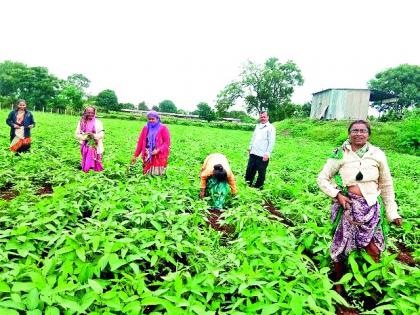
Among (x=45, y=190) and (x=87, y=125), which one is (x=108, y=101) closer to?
(x=87, y=125)

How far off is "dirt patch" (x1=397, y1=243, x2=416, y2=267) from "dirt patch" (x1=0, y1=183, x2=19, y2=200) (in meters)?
5.49

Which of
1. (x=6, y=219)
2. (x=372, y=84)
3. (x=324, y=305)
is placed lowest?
(x=324, y=305)

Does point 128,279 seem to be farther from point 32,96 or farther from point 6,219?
point 32,96

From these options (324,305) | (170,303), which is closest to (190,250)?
(170,303)

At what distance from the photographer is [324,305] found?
2943 mm

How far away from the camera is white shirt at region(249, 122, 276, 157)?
289 inches

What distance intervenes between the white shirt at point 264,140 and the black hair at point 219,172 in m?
1.68

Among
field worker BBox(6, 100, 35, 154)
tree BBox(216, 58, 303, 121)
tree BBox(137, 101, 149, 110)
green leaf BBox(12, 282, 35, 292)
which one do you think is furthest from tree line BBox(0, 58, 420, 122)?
green leaf BBox(12, 282, 35, 292)

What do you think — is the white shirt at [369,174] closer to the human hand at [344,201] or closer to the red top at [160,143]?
the human hand at [344,201]

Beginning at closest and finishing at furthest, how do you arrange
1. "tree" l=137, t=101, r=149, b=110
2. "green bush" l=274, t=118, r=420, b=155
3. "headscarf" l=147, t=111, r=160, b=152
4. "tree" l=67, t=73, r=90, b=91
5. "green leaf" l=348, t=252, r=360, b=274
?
"green leaf" l=348, t=252, r=360, b=274
"headscarf" l=147, t=111, r=160, b=152
"green bush" l=274, t=118, r=420, b=155
"tree" l=137, t=101, r=149, b=110
"tree" l=67, t=73, r=90, b=91

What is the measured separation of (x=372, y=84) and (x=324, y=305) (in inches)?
Answer: 2476

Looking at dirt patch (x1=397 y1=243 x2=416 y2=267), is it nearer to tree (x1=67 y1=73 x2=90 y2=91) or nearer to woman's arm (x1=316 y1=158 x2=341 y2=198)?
woman's arm (x1=316 y1=158 x2=341 y2=198)

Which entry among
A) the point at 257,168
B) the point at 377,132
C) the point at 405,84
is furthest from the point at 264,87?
the point at 257,168

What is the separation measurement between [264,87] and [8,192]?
53389 mm
